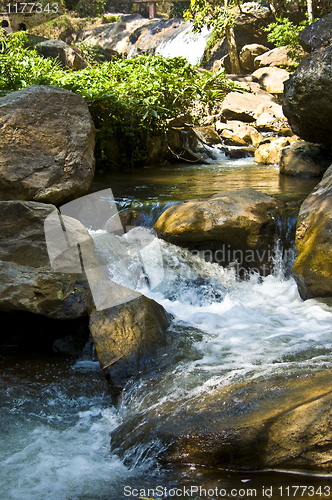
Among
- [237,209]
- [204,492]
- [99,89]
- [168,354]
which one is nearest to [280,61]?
[99,89]

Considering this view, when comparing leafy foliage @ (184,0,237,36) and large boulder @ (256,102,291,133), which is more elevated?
leafy foliage @ (184,0,237,36)

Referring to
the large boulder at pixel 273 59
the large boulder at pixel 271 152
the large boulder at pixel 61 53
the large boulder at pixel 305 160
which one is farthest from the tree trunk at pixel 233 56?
the large boulder at pixel 305 160

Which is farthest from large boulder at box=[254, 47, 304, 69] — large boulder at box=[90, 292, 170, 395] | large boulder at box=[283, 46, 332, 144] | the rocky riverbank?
large boulder at box=[90, 292, 170, 395]

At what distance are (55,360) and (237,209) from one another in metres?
2.78

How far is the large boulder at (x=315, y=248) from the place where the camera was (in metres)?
3.84

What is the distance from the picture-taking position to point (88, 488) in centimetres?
206

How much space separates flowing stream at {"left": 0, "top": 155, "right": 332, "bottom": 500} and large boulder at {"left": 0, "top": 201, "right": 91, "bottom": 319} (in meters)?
0.48

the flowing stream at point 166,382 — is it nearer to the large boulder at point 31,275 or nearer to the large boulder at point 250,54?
the large boulder at point 31,275

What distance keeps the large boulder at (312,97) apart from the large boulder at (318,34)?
0.33m

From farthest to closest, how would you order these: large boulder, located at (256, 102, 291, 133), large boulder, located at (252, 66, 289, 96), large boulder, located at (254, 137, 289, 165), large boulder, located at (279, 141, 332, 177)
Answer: large boulder, located at (252, 66, 289, 96)
large boulder, located at (256, 102, 291, 133)
large boulder, located at (254, 137, 289, 165)
large boulder, located at (279, 141, 332, 177)

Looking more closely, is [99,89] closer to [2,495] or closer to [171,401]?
[171,401]

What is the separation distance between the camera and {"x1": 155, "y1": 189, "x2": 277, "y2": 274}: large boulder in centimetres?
479

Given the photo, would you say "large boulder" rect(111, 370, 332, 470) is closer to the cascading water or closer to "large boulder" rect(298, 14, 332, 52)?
"large boulder" rect(298, 14, 332, 52)

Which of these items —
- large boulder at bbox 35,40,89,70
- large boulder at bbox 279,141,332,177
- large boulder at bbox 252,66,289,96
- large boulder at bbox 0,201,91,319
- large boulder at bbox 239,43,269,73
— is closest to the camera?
large boulder at bbox 0,201,91,319
